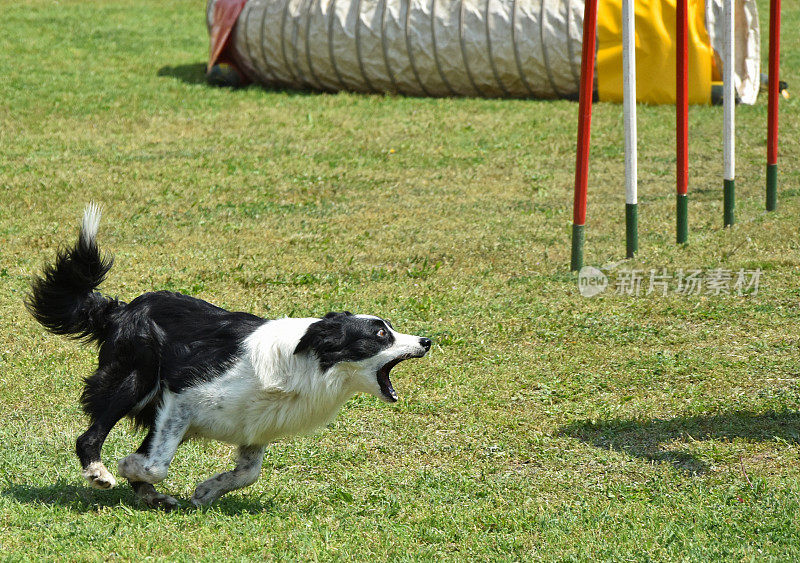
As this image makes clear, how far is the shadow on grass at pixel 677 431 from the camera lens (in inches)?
204

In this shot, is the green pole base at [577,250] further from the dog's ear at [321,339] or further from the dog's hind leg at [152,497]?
the dog's hind leg at [152,497]

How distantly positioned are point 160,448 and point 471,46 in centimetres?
1168

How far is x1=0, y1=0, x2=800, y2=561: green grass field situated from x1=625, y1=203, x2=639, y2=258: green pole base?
0.13 meters

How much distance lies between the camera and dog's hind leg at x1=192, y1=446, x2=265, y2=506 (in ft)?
14.4

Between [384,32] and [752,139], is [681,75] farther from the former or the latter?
[384,32]

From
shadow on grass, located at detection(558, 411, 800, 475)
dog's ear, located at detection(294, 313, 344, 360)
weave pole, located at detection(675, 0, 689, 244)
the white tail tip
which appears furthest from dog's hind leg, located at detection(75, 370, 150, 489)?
weave pole, located at detection(675, 0, 689, 244)

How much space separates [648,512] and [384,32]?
11791 millimetres

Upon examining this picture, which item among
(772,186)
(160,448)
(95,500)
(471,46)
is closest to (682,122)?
(772,186)

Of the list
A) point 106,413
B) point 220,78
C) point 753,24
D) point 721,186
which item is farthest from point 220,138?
point 106,413

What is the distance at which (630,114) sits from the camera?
8125 mm

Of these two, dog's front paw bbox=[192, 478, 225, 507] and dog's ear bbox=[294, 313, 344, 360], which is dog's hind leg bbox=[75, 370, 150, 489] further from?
dog's ear bbox=[294, 313, 344, 360]

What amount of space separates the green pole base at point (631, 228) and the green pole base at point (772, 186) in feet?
7.93

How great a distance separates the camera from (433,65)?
49.8 ft

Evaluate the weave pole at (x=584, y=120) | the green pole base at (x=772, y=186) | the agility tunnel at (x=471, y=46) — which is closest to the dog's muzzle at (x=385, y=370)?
the weave pole at (x=584, y=120)
